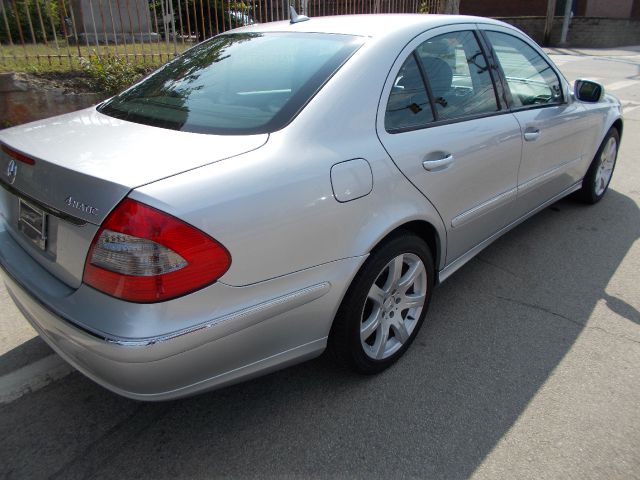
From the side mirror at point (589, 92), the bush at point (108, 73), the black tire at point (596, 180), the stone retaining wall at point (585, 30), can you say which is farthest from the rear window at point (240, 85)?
the stone retaining wall at point (585, 30)

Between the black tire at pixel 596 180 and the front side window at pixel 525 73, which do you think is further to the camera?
the black tire at pixel 596 180

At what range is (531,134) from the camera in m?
3.32

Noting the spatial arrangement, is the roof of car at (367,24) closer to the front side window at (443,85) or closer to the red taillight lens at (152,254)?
the front side window at (443,85)

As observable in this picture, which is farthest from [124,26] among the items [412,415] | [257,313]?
[412,415]

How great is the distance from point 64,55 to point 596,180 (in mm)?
6510

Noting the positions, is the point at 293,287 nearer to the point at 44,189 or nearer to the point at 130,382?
the point at 130,382

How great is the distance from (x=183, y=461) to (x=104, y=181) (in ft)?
3.78

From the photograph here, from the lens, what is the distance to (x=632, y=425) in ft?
7.48

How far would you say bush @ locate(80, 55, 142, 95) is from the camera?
673 centimetres

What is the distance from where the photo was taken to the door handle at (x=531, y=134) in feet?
10.7

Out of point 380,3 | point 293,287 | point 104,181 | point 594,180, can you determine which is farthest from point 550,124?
point 380,3

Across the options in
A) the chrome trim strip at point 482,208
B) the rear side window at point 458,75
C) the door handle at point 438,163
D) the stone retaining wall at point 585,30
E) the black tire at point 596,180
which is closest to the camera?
the door handle at point 438,163

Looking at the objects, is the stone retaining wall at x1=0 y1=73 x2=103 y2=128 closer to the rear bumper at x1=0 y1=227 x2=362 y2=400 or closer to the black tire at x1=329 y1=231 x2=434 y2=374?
the rear bumper at x1=0 y1=227 x2=362 y2=400

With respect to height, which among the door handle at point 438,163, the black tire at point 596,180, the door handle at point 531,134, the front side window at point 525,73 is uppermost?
the front side window at point 525,73
